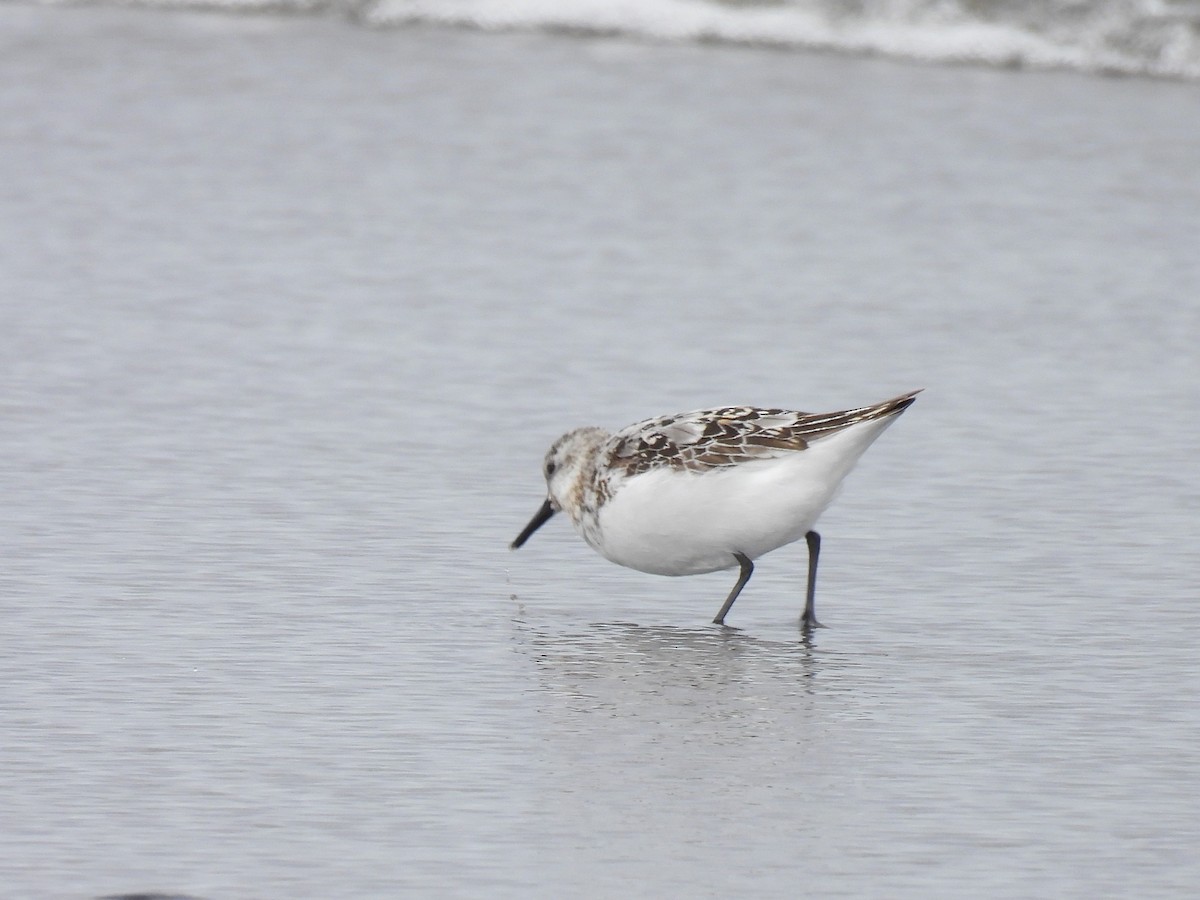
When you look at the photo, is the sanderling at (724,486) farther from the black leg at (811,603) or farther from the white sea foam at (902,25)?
the white sea foam at (902,25)

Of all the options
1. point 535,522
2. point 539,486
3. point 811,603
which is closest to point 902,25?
point 539,486

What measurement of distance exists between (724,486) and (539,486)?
5.66 feet

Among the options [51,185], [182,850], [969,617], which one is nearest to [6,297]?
[51,185]

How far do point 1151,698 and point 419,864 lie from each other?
7.94ft

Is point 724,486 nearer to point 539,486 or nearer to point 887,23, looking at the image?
point 539,486

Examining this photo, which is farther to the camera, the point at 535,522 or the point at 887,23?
A: the point at 887,23

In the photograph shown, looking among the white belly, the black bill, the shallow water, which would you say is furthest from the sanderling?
the black bill

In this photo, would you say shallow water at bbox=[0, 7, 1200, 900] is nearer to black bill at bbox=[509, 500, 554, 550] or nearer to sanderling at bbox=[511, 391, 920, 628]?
black bill at bbox=[509, 500, 554, 550]

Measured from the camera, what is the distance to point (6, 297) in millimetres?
11211

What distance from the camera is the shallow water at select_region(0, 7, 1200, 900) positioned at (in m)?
5.38

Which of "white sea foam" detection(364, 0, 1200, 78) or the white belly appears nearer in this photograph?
the white belly

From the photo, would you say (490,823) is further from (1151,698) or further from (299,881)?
(1151,698)

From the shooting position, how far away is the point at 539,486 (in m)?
8.73

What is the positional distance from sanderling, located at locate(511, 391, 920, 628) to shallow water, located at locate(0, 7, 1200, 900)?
248 mm
